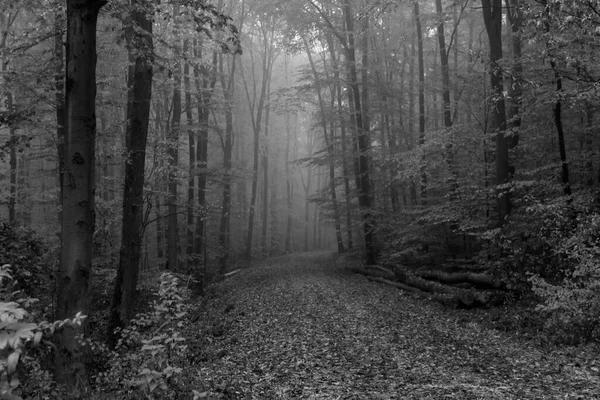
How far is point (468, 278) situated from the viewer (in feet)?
36.9

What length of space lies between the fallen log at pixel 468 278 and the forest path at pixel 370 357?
1114 mm

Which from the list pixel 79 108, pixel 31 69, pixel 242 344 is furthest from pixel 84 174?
pixel 31 69

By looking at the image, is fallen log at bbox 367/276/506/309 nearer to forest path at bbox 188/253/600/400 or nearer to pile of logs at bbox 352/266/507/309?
pile of logs at bbox 352/266/507/309

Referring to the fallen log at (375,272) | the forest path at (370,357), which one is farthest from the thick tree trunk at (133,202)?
the fallen log at (375,272)

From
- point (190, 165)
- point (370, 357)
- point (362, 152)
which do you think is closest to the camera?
point (370, 357)

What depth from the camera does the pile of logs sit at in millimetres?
9898

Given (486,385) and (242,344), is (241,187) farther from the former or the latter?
(486,385)

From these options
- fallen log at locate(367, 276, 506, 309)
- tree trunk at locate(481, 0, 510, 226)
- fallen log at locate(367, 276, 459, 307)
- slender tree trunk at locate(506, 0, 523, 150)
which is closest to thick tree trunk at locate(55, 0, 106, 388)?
slender tree trunk at locate(506, 0, 523, 150)

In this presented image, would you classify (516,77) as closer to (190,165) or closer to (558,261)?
(558,261)

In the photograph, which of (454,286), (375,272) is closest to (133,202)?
(454,286)

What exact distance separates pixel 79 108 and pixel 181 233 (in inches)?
674

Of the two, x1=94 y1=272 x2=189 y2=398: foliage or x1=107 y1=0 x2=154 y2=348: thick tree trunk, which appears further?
x1=107 y1=0 x2=154 y2=348: thick tree trunk

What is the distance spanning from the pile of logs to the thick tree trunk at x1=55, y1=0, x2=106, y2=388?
8.44 metres

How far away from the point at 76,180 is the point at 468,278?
9958 millimetres
